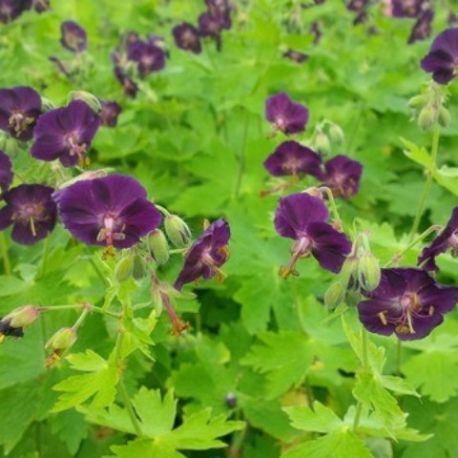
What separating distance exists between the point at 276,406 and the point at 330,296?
3.60ft

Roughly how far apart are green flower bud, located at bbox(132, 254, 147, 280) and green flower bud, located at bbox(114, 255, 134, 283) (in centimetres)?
1

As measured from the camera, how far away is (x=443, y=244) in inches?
80.7

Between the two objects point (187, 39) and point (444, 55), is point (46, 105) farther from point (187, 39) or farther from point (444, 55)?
point (187, 39)

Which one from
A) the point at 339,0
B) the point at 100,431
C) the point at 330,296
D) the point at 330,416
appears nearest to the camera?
the point at 330,296

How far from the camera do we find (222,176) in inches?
167

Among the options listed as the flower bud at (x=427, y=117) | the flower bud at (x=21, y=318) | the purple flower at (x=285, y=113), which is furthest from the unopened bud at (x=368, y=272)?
the purple flower at (x=285, y=113)

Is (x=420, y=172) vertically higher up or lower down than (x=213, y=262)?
lower down

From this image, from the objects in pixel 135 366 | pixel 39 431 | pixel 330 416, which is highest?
pixel 330 416

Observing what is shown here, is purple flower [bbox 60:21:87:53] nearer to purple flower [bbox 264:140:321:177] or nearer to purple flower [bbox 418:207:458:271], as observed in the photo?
purple flower [bbox 264:140:321:177]

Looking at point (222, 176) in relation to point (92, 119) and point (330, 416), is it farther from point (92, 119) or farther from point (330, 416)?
point (330, 416)

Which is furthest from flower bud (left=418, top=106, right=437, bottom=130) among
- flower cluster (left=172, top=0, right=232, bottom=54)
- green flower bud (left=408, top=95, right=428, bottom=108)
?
flower cluster (left=172, top=0, right=232, bottom=54)

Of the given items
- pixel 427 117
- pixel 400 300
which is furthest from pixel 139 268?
pixel 427 117

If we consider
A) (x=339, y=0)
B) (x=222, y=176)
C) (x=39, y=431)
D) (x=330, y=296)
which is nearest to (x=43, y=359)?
(x=39, y=431)

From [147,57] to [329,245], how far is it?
284 cm
